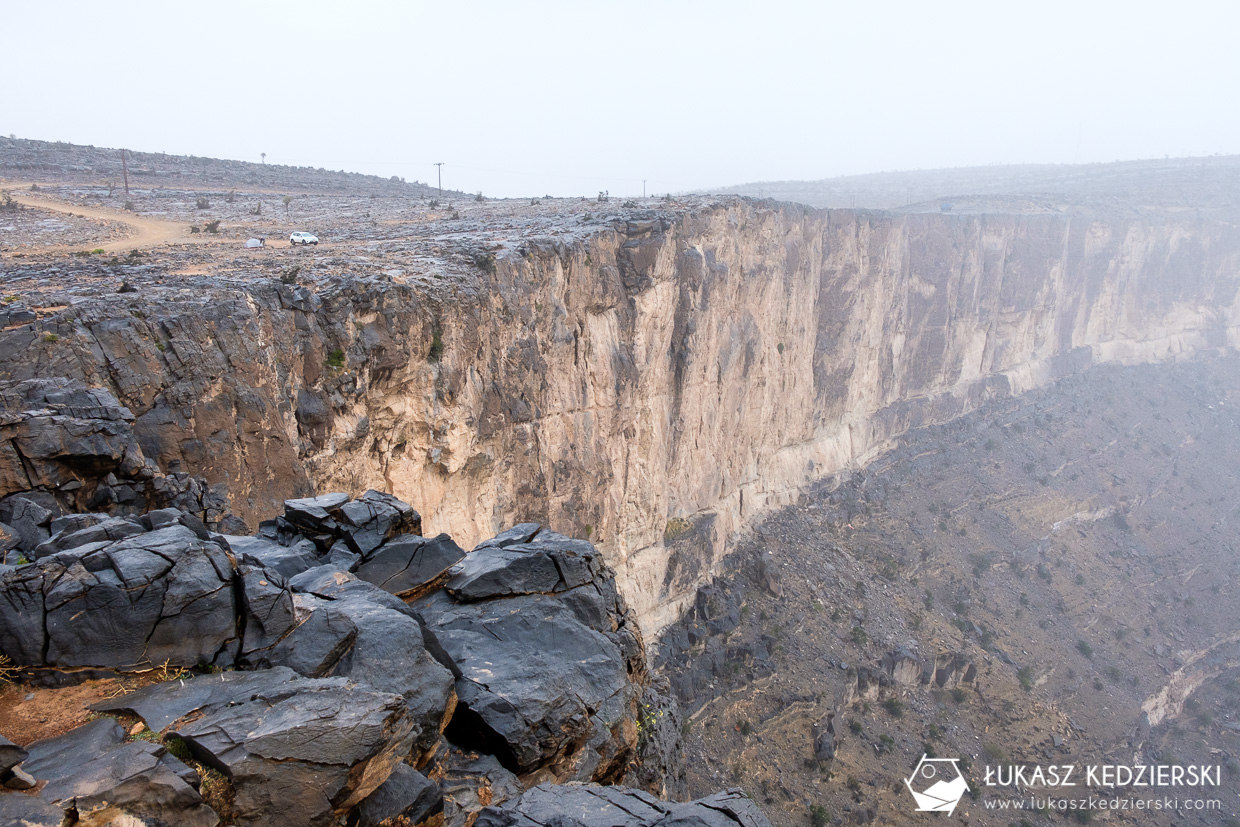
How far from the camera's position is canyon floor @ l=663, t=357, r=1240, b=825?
23969 mm

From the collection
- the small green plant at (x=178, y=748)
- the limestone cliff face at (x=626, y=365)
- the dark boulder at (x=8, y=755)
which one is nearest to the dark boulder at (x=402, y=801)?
the small green plant at (x=178, y=748)

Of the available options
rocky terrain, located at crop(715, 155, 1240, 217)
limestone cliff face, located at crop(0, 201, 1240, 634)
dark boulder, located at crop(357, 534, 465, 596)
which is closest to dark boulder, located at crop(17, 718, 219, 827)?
dark boulder, located at crop(357, 534, 465, 596)

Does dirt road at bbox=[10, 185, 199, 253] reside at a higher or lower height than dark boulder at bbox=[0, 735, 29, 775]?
higher

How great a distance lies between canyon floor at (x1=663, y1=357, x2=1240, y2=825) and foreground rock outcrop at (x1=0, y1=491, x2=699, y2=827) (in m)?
15.2

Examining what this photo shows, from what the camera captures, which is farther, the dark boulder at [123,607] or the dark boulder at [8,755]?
the dark boulder at [123,607]

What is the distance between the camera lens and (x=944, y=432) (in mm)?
41719

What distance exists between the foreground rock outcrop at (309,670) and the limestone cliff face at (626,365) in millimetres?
4058

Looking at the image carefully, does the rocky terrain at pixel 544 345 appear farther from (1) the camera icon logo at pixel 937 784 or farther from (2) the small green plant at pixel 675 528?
→ (1) the camera icon logo at pixel 937 784

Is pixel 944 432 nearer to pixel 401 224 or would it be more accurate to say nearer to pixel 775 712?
pixel 775 712

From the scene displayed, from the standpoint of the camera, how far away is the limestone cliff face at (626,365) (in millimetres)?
11969

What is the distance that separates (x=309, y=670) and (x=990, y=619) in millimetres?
32054

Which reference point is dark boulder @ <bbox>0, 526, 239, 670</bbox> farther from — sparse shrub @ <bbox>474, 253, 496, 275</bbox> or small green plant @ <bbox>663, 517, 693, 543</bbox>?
small green plant @ <bbox>663, 517, 693, 543</bbox>

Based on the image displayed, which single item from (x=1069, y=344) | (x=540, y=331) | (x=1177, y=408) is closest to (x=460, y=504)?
(x=540, y=331)

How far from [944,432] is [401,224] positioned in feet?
101
